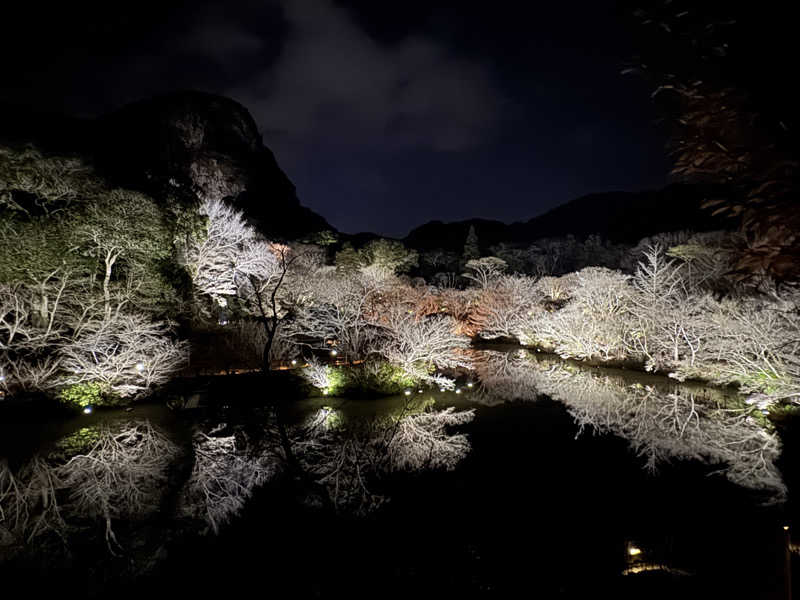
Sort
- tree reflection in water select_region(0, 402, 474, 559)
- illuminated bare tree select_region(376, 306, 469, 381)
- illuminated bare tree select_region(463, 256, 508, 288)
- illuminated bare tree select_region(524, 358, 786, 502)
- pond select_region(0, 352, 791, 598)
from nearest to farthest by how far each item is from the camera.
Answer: pond select_region(0, 352, 791, 598), tree reflection in water select_region(0, 402, 474, 559), illuminated bare tree select_region(524, 358, 786, 502), illuminated bare tree select_region(376, 306, 469, 381), illuminated bare tree select_region(463, 256, 508, 288)

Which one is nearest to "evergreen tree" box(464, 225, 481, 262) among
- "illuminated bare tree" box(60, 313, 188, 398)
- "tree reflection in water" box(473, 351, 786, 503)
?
"tree reflection in water" box(473, 351, 786, 503)

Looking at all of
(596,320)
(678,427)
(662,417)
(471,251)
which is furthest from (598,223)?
(678,427)

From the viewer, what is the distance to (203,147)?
26.0m

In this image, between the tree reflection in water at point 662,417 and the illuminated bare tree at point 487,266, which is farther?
the illuminated bare tree at point 487,266

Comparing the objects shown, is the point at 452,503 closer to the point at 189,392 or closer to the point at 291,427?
the point at 291,427

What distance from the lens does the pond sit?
13.3 ft

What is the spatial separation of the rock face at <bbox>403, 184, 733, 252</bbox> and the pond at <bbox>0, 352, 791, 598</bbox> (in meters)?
22.1

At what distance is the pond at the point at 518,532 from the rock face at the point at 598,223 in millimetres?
22065

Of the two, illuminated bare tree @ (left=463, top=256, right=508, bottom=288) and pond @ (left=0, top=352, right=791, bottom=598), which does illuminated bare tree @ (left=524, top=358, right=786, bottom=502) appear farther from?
illuminated bare tree @ (left=463, top=256, right=508, bottom=288)

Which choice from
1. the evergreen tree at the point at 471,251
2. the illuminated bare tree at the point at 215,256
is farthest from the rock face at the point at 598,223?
the illuminated bare tree at the point at 215,256

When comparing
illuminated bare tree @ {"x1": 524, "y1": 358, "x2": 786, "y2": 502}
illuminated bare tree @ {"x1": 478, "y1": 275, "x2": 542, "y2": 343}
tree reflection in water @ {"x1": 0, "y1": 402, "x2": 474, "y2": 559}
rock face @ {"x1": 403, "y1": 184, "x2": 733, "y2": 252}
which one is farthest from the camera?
rock face @ {"x1": 403, "y1": 184, "x2": 733, "y2": 252}

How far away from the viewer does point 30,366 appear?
1012 cm

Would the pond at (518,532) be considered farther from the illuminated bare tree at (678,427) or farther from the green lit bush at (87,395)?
the green lit bush at (87,395)

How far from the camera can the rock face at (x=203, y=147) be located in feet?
77.3
